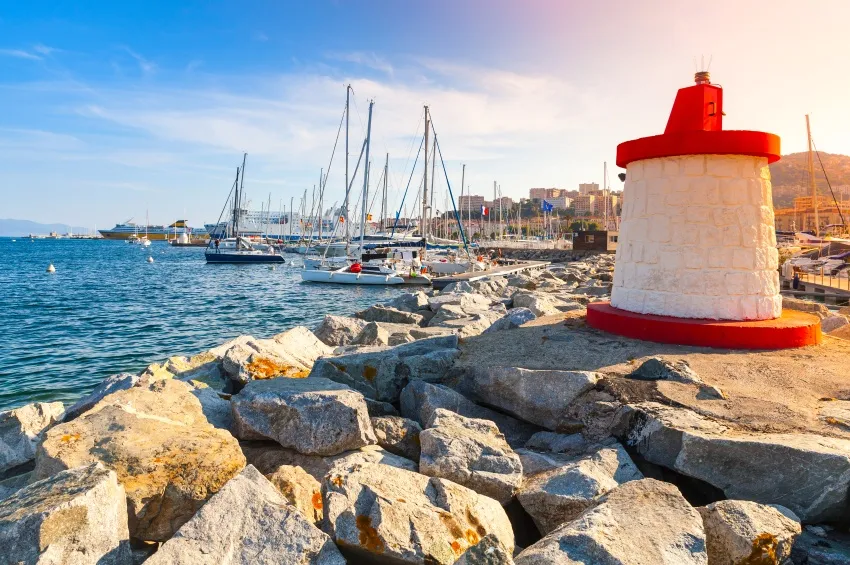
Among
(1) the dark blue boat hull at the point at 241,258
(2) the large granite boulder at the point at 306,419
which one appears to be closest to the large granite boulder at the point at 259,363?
(2) the large granite boulder at the point at 306,419

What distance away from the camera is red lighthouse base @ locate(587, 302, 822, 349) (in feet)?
18.1

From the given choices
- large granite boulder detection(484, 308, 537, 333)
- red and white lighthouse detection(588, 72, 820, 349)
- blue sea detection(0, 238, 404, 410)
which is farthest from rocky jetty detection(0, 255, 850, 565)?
blue sea detection(0, 238, 404, 410)

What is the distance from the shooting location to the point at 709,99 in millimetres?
6020

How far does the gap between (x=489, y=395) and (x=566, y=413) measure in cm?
76

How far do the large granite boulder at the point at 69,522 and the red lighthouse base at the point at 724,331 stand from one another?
4.90 m

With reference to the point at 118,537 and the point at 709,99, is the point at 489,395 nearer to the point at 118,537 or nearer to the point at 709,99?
the point at 118,537

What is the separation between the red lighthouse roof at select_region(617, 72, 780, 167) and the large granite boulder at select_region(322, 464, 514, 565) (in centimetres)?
427

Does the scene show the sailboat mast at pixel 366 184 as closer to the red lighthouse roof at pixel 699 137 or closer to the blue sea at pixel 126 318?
the blue sea at pixel 126 318

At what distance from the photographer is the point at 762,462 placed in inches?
135

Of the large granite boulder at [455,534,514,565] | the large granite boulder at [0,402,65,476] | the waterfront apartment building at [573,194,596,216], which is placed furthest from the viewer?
the waterfront apartment building at [573,194,596,216]

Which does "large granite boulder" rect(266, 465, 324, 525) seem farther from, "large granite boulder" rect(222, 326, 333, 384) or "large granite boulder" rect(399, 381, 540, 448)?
"large granite boulder" rect(222, 326, 333, 384)

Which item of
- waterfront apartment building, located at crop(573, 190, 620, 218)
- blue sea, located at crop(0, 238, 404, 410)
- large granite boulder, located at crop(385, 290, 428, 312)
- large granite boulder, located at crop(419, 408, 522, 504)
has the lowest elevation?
blue sea, located at crop(0, 238, 404, 410)

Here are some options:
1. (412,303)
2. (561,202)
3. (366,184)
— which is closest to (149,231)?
(561,202)

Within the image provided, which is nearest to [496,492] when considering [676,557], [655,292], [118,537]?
[676,557]
